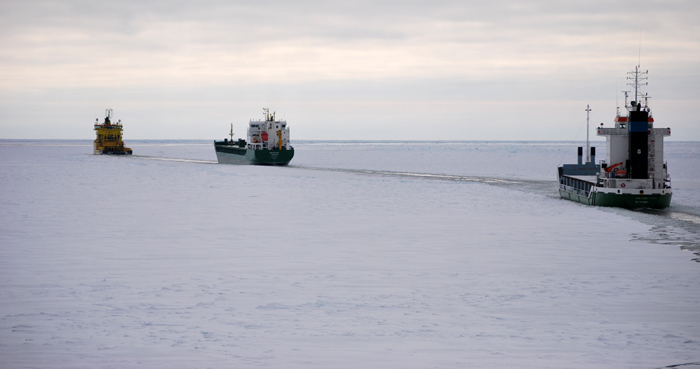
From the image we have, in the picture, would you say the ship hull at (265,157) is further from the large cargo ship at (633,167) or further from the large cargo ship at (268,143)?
the large cargo ship at (633,167)

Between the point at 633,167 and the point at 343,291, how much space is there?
86.2 feet

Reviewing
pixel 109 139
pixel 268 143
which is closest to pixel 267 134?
pixel 268 143

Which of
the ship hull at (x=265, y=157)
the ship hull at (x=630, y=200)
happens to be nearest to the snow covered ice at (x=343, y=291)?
the ship hull at (x=630, y=200)

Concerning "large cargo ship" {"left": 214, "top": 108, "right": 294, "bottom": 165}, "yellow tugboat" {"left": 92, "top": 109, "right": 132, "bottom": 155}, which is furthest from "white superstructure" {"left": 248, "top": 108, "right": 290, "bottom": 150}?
"yellow tugboat" {"left": 92, "top": 109, "right": 132, "bottom": 155}

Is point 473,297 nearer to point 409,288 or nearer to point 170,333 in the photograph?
point 409,288

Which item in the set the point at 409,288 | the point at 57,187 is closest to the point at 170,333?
the point at 409,288

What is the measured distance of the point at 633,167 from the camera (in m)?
34.4

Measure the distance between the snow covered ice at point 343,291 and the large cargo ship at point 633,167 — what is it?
4392mm

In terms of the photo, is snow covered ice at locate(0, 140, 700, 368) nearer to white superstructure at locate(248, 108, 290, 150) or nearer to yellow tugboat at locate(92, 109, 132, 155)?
white superstructure at locate(248, 108, 290, 150)

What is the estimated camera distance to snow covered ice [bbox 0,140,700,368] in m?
9.52

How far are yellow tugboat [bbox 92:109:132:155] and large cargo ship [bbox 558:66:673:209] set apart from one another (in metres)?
120

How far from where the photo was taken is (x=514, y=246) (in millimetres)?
20422

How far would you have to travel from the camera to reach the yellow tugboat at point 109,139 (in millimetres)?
137125

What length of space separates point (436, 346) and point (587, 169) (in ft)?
148
